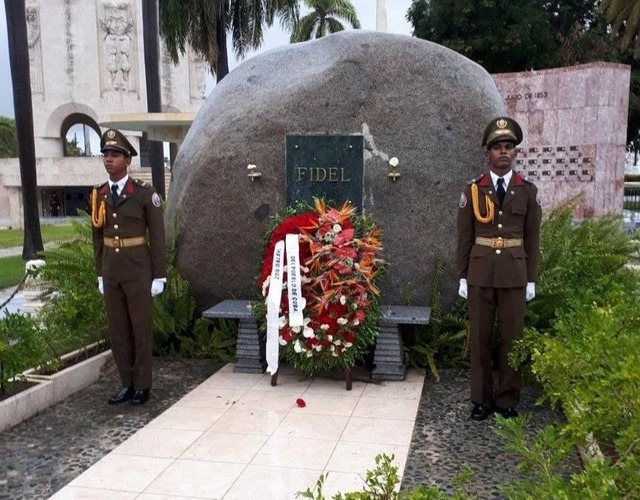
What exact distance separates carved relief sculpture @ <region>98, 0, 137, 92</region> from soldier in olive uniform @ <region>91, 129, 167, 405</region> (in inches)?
1293

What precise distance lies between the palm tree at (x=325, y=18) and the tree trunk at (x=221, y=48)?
13.0 m

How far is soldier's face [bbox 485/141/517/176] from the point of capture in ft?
13.5

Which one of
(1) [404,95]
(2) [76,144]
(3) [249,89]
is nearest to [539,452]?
(1) [404,95]

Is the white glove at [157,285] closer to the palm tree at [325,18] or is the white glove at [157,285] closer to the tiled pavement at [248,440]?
the tiled pavement at [248,440]

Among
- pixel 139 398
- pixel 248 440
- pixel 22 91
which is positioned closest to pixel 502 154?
pixel 248 440

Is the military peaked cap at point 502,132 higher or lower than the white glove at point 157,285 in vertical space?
higher

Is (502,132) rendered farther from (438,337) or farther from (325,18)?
(325,18)

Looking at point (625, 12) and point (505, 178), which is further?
point (625, 12)

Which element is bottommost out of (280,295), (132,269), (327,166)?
(280,295)

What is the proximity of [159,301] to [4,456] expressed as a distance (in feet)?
6.68

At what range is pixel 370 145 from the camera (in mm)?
5445

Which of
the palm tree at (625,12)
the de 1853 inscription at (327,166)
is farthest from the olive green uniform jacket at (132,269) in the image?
the palm tree at (625,12)

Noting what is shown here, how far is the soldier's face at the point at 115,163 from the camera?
14.6 ft

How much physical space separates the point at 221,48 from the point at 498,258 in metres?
17.5
